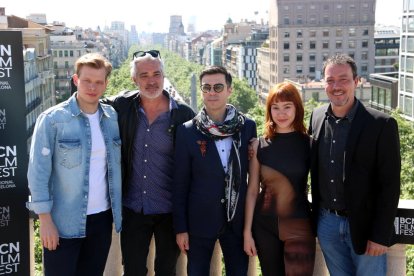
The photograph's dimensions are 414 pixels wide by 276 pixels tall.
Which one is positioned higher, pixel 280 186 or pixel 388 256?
pixel 280 186

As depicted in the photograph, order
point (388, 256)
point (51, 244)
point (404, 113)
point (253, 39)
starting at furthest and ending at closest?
point (253, 39), point (404, 113), point (388, 256), point (51, 244)

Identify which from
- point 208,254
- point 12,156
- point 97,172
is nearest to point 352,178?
point 208,254

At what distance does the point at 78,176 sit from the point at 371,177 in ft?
7.62

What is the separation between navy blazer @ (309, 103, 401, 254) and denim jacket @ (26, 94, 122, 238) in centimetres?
195

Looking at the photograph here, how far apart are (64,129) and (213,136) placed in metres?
1.20

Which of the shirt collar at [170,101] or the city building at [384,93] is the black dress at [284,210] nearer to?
the shirt collar at [170,101]

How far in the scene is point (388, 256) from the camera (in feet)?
16.3

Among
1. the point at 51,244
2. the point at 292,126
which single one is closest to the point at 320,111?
the point at 292,126

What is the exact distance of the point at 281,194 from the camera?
4.83 m

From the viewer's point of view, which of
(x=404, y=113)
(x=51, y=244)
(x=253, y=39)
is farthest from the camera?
(x=253, y=39)

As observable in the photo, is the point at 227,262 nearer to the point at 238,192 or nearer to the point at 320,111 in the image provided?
the point at 238,192

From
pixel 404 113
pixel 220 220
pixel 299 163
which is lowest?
pixel 404 113

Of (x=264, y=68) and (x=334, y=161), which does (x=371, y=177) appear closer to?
(x=334, y=161)

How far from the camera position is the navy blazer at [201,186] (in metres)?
4.88
